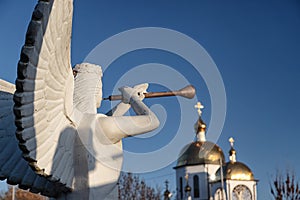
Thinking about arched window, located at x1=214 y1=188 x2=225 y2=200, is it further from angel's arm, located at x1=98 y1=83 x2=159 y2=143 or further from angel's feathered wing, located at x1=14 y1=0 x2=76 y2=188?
angel's feathered wing, located at x1=14 y1=0 x2=76 y2=188

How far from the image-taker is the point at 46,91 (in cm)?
315

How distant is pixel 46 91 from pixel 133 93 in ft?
3.83

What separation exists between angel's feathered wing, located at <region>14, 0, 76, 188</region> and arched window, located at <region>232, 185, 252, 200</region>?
43723 mm

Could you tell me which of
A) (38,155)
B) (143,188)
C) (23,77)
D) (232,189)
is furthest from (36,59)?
(232,189)

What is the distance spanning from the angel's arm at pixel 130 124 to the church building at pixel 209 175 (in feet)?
137

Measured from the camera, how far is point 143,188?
29.1 metres

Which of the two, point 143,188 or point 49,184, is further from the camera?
Answer: point 143,188

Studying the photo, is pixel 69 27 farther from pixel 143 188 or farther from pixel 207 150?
pixel 207 150

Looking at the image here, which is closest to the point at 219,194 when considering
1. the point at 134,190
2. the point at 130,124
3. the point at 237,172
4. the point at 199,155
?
the point at 237,172

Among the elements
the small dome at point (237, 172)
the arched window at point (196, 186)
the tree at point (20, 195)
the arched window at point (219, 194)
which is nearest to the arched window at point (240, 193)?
the small dome at point (237, 172)

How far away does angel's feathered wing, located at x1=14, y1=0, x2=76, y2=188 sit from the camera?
273cm

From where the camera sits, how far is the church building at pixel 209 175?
1799 inches

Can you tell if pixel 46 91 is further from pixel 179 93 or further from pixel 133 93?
pixel 179 93

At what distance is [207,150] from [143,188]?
71.5ft
